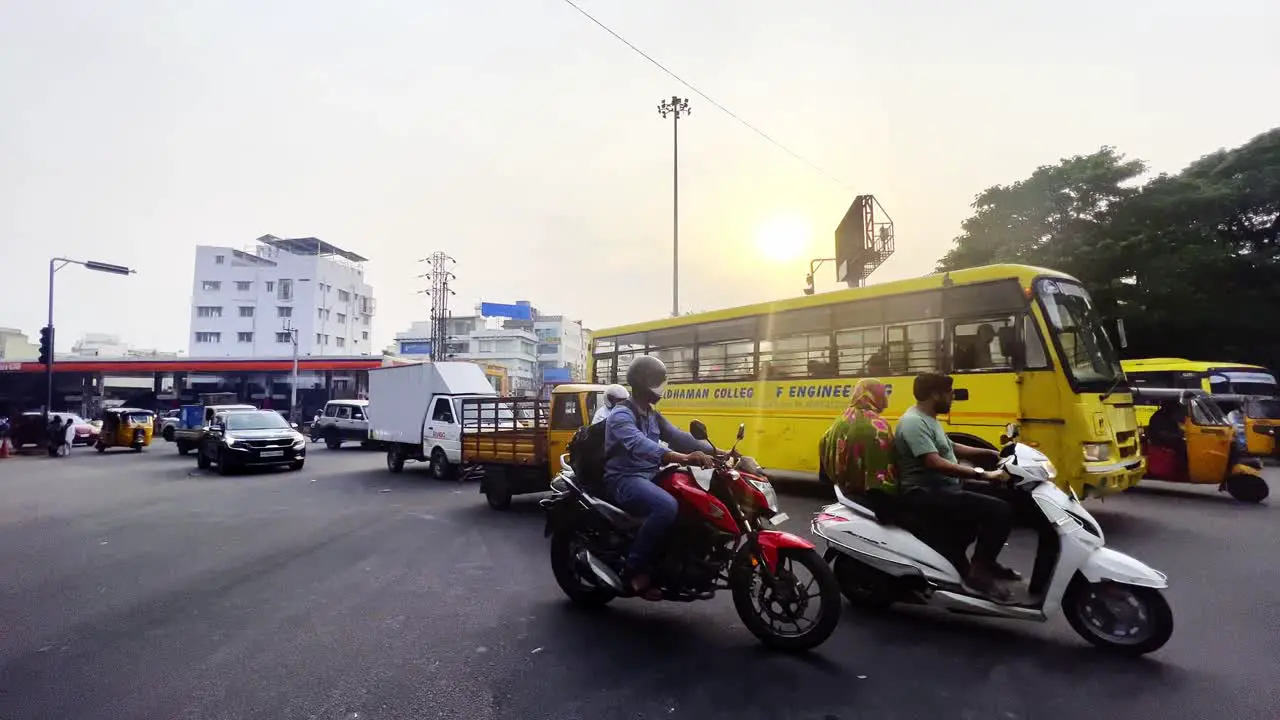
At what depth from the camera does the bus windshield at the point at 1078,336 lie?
7.86m

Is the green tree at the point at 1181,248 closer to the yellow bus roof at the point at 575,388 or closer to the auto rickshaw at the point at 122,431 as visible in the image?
the yellow bus roof at the point at 575,388

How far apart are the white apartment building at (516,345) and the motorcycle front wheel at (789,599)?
72.9 m

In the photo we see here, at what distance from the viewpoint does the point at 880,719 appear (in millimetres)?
3178

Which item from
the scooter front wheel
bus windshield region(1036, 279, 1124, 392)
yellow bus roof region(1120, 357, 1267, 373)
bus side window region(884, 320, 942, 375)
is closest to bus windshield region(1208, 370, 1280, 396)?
yellow bus roof region(1120, 357, 1267, 373)

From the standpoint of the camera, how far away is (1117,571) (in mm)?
3871

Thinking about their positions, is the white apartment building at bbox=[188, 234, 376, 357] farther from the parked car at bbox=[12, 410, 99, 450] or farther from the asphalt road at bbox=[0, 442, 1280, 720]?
the asphalt road at bbox=[0, 442, 1280, 720]

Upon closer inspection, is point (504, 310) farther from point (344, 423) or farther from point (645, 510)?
point (645, 510)

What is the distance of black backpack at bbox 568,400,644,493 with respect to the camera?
4.80 meters

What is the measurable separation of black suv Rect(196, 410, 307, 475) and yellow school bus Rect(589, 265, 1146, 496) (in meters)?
9.79

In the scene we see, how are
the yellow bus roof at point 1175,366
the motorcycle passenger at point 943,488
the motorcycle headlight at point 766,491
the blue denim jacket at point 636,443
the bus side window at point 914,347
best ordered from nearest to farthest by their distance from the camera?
the motorcycle headlight at point 766,491 → the motorcycle passenger at point 943,488 → the blue denim jacket at point 636,443 → the bus side window at point 914,347 → the yellow bus roof at point 1175,366

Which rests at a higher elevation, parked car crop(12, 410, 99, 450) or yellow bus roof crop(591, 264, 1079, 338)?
yellow bus roof crop(591, 264, 1079, 338)

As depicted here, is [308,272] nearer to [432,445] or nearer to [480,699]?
[432,445]

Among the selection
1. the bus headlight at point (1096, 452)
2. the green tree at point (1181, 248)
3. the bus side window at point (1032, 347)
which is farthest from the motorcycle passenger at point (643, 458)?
the green tree at point (1181, 248)

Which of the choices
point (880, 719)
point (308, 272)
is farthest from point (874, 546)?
point (308, 272)
